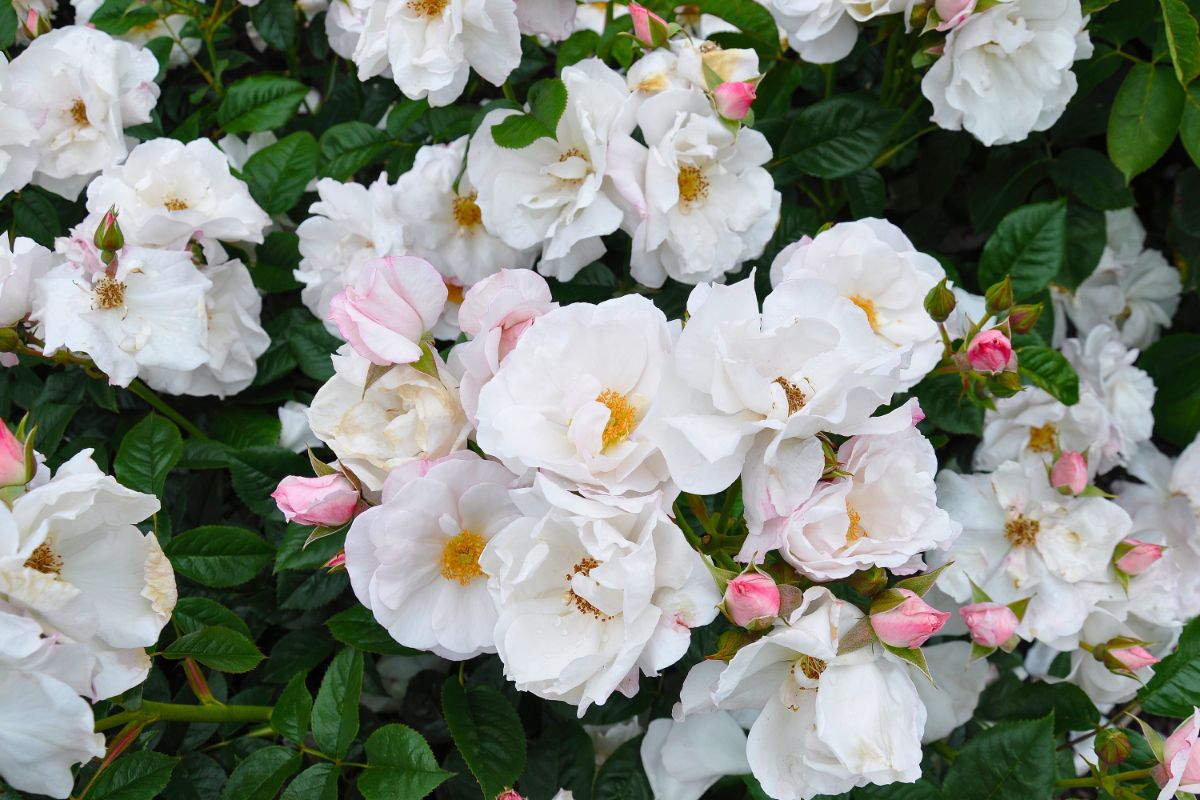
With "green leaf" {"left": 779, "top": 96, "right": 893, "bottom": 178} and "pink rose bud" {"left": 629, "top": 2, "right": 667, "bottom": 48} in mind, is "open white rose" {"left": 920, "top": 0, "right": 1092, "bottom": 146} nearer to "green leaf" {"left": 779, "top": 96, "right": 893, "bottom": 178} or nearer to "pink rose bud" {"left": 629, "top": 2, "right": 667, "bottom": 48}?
"green leaf" {"left": 779, "top": 96, "right": 893, "bottom": 178}

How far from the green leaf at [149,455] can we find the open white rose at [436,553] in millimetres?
479

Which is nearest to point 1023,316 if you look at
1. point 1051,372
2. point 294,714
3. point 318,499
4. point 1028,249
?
point 1051,372

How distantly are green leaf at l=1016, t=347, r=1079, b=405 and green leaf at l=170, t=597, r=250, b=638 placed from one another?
1.12m

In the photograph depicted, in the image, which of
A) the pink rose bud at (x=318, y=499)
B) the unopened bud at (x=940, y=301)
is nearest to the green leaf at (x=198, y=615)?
the pink rose bud at (x=318, y=499)

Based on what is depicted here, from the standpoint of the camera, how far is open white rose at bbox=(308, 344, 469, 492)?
3.48 ft

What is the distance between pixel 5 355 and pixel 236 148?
67cm

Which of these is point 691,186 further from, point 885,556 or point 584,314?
point 885,556

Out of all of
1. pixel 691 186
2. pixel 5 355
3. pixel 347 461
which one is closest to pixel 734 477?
pixel 347 461

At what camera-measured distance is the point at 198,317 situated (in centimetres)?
143

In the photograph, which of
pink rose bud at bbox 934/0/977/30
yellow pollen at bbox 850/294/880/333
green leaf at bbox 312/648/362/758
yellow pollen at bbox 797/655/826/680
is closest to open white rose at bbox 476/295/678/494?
yellow pollen at bbox 797/655/826/680

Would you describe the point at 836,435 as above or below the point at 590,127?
below

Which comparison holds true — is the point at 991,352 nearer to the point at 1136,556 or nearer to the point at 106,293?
the point at 1136,556

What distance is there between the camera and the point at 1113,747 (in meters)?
1.23

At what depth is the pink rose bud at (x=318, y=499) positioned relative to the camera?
1035 mm
